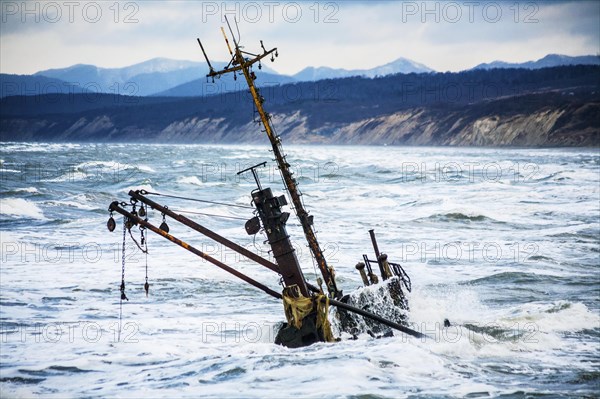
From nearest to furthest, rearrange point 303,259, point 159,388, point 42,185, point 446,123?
point 159,388 → point 303,259 → point 42,185 → point 446,123

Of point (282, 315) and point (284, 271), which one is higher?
point (284, 271)

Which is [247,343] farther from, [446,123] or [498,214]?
[446,123]

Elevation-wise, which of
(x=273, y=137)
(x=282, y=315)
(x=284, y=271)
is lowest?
(x=282, y=315)

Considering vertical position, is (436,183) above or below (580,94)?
below

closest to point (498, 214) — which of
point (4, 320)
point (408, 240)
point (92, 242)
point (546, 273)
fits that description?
point (408, 240)

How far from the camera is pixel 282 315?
18312 mm

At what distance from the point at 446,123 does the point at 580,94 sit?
96.6 ft

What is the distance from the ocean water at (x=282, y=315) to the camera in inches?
498

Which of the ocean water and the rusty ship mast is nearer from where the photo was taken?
the ocean water

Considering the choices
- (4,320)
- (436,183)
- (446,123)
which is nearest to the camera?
(4,320)

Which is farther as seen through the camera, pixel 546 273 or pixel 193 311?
pixel 546 273

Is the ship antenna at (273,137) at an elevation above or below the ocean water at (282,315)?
above

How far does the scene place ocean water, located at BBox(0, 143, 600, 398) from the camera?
1264cm

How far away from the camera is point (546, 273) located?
23094mm
